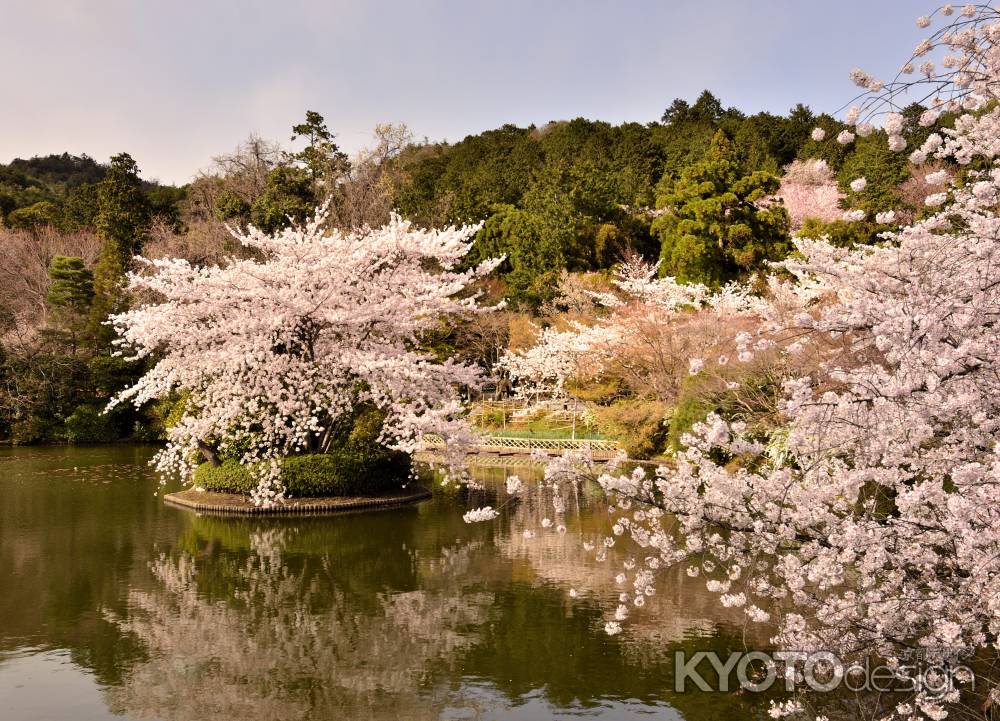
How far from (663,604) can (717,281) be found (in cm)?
2401

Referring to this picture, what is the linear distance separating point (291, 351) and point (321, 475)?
262 cm

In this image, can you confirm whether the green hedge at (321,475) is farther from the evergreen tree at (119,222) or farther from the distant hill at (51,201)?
the distant hill at (51,201)

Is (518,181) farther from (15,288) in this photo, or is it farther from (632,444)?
(632,444)

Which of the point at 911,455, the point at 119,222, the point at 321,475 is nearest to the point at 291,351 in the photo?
the point at 321,475

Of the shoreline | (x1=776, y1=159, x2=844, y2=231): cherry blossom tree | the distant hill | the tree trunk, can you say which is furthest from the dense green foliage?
the tree trunk

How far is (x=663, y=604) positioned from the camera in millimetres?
10086

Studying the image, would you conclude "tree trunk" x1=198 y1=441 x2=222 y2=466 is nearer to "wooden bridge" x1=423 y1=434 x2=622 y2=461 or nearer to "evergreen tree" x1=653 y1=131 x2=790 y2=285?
"wooden bridge" x1=423 y1=434 x2=622 y2=461

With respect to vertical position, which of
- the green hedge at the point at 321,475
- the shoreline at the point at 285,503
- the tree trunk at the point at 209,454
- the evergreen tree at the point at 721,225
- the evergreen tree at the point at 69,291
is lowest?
the shoreline at the point at 285,503

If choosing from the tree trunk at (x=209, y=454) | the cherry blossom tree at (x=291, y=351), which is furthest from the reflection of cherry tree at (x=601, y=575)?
the tree trunk at (x=209, y=454)

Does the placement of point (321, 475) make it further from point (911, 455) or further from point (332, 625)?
point (911, 455)

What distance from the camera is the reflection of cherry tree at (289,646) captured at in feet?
23.7

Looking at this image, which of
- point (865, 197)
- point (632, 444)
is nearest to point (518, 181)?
point (865, 197)

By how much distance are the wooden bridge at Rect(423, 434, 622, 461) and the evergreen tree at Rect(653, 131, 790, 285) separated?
10032 mm

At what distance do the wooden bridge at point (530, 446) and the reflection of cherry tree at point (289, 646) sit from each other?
A: 13354 millimetres
